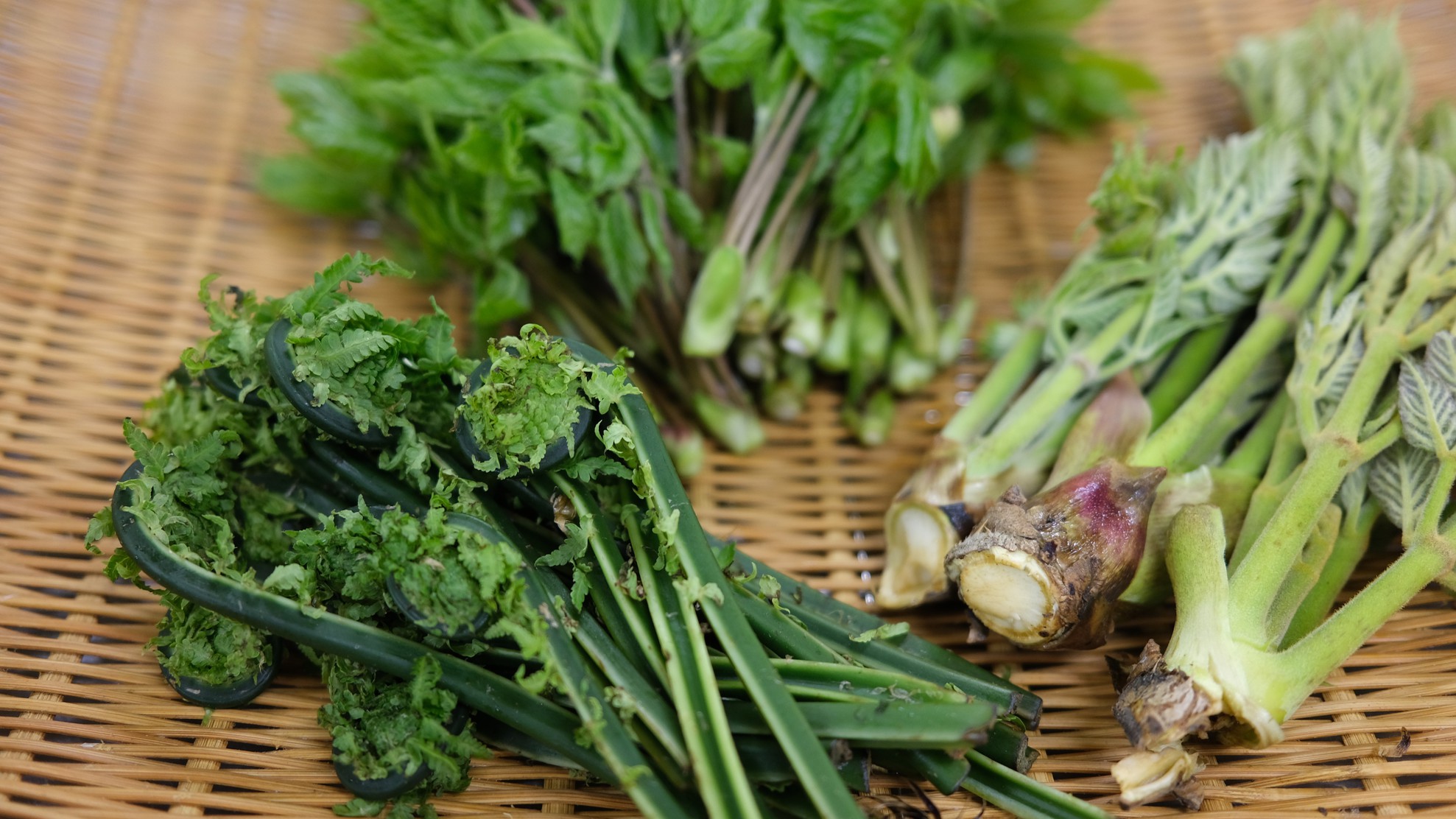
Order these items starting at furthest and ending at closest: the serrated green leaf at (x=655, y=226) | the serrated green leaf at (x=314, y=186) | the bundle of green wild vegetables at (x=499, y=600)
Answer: the serrated green leaf at (x=314, y=186) < the serrated green leaf at (x=655, y=226) < the bundle of green wild vegetables at (x=499, y=600)

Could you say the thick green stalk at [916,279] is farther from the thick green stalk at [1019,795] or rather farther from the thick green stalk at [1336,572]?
the thick green stalk at [1019,795]

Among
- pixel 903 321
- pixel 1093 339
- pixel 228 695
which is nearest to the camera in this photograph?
pixel 228 695

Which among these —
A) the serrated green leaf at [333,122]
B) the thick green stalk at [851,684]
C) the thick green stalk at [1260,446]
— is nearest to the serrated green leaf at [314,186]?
the serrated green leaf at [333,122]

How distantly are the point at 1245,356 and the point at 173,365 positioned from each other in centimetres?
255

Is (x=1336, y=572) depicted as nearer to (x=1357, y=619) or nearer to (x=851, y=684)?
(x=1357, y=619)

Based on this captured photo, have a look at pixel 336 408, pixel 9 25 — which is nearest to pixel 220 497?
pixel 336 408

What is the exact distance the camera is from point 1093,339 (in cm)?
219

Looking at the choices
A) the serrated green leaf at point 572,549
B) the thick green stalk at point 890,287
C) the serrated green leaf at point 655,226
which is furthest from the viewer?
the thick green stalk at point 890,287

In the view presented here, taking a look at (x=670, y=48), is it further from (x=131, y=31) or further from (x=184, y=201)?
(x=131, y=31)

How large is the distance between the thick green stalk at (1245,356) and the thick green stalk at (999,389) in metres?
0.33

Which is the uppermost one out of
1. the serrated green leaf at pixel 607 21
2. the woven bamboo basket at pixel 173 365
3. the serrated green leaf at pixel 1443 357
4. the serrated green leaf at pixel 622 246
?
the serrated green leaf at pixel 1443 357

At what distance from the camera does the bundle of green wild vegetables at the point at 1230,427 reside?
1.70m

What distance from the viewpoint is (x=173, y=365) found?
2494 millimetres

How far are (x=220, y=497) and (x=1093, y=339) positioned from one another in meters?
1.81
